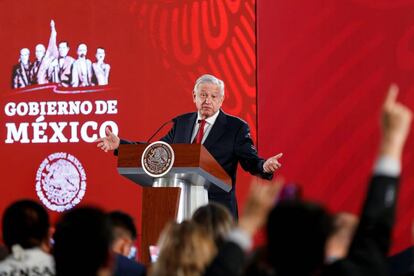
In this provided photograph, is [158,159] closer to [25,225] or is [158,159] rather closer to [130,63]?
[25,225]

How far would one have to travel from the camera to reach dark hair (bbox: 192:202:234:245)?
8.32ft

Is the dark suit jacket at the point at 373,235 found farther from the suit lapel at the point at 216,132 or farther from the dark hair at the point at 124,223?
the suit lapel at the point at 216,132

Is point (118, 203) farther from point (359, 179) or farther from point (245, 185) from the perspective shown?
point (359, 179)

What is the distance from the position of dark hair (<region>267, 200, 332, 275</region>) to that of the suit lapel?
12.2ft

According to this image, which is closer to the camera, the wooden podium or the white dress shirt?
the wooden podium

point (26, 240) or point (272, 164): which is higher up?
point (26, 240)

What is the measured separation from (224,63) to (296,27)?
2.09ft

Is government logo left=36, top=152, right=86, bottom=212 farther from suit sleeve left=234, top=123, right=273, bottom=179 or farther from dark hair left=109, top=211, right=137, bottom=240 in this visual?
dark hair left=109, top=211, right=137, bottom=240

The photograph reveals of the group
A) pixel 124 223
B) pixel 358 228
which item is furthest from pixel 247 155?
pixel 358 228

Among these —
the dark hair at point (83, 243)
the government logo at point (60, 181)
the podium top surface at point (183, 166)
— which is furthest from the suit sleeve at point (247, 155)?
the dark hair at point (83, 243)

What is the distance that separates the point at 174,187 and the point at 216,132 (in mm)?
996

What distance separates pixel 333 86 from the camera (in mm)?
6934

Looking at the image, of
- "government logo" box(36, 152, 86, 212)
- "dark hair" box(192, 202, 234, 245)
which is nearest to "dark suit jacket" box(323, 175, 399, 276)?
"dark hair" box(192, 202, 234, 245)

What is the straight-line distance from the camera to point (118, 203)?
24.2ft
